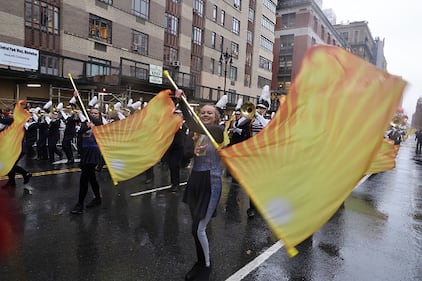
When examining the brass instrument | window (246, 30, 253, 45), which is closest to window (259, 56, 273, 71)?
window (246, 30, 253, 45)

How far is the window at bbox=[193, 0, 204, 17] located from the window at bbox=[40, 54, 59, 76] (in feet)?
59.3

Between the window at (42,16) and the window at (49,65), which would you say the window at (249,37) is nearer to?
the window at (42,16)

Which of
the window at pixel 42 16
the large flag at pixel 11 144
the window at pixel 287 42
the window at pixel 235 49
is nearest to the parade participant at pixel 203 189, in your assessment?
the large flag at pixel 11 144

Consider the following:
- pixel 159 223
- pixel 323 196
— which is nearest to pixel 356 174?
pixel 323 196

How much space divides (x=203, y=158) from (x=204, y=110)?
1.93 ft

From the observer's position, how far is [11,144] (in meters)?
6.80

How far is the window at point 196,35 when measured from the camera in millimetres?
34194

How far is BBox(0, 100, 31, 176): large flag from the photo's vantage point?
677 centimetres

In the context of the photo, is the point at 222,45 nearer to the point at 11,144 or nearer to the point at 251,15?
the point at 251,15

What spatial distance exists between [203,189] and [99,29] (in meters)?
23.9

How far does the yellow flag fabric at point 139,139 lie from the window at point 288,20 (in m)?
58.5

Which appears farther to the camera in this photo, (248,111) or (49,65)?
(49,65)

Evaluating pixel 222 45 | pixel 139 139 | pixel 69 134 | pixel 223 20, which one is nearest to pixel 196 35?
pixel 222 45

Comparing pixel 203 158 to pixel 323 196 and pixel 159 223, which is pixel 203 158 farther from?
pixel 159 223
